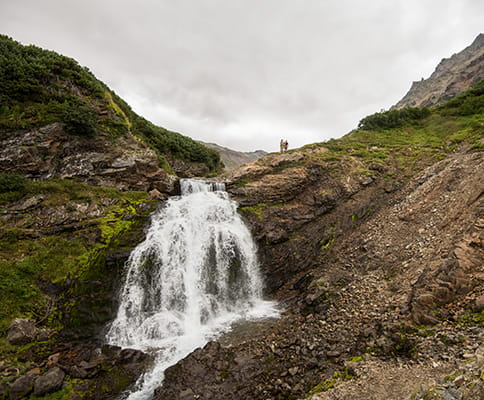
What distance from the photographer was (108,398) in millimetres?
Answer: 8055

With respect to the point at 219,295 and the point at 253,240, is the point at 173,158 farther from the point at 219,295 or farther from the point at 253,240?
the point at 219,295

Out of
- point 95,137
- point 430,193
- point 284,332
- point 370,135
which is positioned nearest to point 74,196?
point 95,137

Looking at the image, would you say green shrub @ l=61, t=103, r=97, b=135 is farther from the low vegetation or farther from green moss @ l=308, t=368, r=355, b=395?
green moss @ l=308, t=368, r=355, b=395

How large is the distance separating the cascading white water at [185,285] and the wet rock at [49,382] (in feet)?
9.18

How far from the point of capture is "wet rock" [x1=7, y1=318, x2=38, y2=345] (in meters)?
8.91

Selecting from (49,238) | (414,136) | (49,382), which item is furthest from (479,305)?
(414,136)

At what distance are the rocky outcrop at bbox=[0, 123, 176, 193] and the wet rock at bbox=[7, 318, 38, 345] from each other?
11300 mm

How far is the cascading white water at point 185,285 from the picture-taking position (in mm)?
11094

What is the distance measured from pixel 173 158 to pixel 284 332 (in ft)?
98.5

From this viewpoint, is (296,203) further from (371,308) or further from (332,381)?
(332,381)

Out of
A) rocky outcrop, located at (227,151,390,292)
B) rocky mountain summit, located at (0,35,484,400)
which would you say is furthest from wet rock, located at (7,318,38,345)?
rocky outcrop, located at (227,151,390,292)

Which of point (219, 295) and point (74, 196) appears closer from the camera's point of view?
point (219, 295)

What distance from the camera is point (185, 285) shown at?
1349 cm

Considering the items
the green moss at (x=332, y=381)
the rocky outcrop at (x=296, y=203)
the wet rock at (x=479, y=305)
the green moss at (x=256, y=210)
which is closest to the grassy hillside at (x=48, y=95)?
the rocky outcrop at (x=296, y=203)
